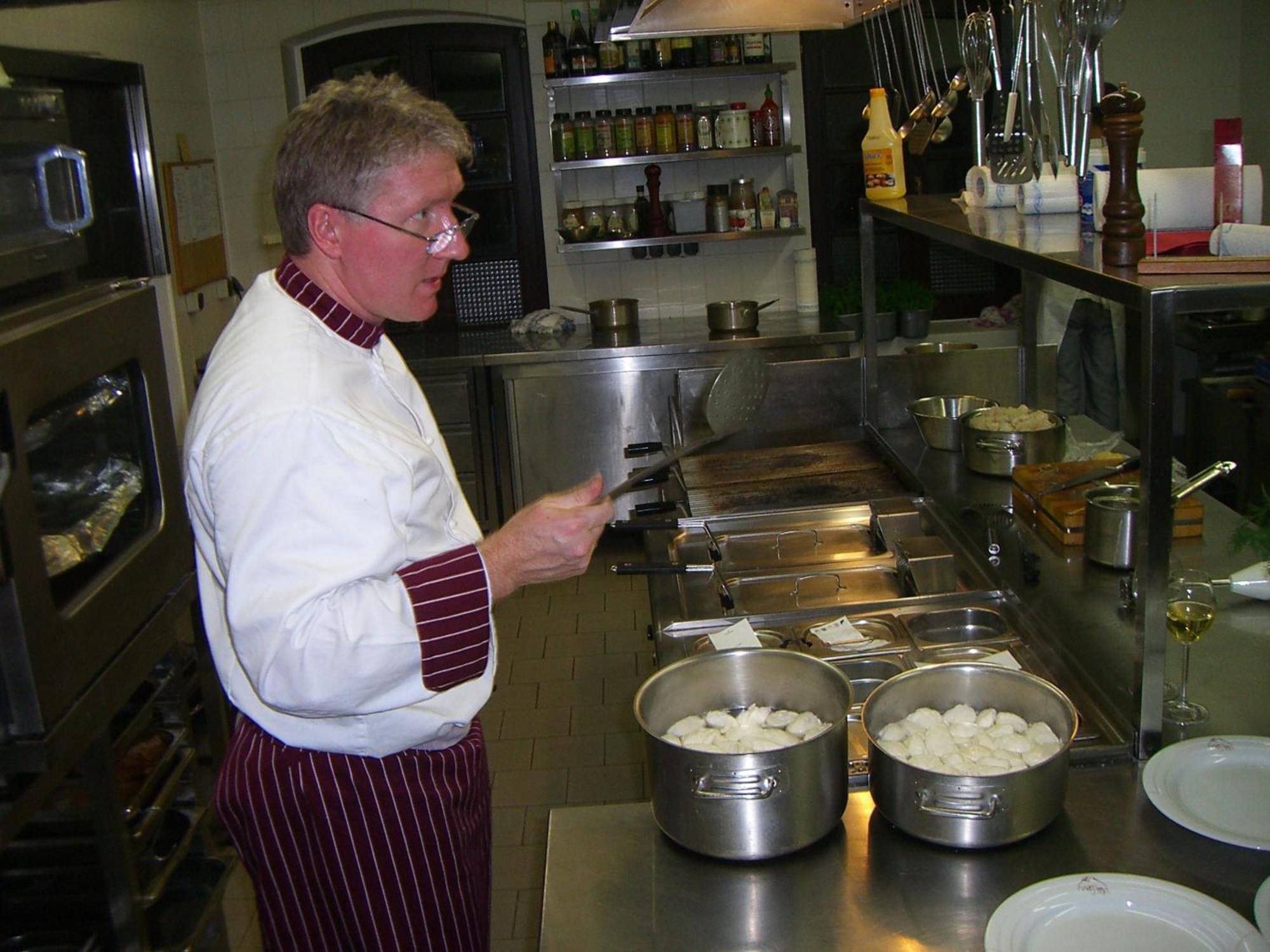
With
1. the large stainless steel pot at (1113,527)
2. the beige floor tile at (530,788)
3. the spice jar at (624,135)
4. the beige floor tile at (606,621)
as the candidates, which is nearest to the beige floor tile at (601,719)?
the beige floor tile at (530,788)

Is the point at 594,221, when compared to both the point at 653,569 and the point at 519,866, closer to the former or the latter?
the point at 519,866

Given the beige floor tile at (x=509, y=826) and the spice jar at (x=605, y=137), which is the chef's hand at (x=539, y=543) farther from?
the spice jar at (x=605, y=137)

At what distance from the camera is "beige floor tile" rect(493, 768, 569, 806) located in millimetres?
3279

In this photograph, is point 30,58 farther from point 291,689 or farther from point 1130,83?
point 1130,83

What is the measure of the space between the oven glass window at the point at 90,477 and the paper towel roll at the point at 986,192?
1745 mm

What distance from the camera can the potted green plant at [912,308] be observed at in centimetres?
479

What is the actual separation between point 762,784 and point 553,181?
4.37 metres

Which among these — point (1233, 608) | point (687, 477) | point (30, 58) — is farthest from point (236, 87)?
point (1233, 608)

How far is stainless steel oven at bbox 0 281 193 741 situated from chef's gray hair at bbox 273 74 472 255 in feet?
1.24

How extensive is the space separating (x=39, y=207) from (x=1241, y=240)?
1784 millimetres

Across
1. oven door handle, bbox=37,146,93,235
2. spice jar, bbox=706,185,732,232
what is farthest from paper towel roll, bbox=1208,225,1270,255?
spice jar, bbox=706,185,732,232

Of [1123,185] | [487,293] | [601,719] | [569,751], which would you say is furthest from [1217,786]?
[487,293]

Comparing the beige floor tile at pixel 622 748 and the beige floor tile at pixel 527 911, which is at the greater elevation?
the beige floor tile at pixel 622 748

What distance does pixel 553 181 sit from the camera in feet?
17.8
